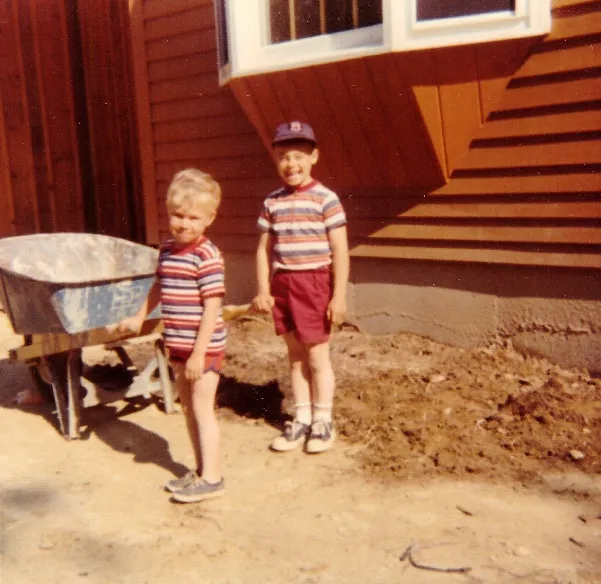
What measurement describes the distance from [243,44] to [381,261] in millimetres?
1949

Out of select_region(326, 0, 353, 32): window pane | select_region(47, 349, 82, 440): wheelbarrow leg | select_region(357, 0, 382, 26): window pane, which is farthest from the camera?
select_region(326, 0, 353, 32): window pane

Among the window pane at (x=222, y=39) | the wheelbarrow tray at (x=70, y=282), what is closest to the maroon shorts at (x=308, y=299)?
the wheelbarrow tray at (x=70, y=282)

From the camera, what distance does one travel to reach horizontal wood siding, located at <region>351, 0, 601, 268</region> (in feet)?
13.9

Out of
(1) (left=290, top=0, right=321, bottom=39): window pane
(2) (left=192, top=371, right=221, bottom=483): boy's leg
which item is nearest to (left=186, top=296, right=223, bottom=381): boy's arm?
(2) (left=192, top=371, right=221, bottom=483): boy's leg

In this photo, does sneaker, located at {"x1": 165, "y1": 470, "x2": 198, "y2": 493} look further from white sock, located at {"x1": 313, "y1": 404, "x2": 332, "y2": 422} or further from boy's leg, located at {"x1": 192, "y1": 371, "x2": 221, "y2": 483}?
white sock, located at {"x1": 313, "y1": 404, "x2": 332, "y2": 422}

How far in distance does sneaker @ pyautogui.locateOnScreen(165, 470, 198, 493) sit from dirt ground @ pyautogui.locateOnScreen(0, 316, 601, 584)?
8 centimetres

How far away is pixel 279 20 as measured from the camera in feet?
17.2

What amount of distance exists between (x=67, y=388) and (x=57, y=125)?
5462mm

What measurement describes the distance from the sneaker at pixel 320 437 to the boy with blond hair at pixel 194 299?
68cm

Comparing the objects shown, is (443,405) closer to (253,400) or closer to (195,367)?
(253,400)

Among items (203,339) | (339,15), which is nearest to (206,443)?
(203,339)

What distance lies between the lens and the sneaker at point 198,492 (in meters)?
3.11

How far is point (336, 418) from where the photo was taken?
405 centimetres

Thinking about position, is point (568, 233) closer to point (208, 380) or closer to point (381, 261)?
point (381, 261)
